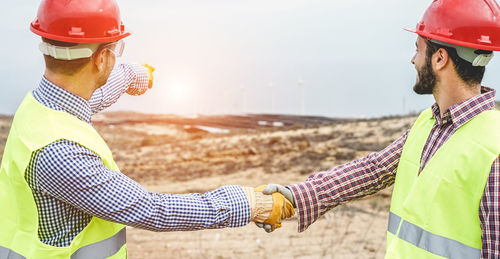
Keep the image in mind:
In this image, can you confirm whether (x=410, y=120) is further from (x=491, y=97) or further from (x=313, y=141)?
(x=491, y=97)

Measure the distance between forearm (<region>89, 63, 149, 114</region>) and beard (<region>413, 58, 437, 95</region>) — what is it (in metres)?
2.30

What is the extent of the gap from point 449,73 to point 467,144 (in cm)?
55

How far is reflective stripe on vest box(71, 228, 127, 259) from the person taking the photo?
113 inches

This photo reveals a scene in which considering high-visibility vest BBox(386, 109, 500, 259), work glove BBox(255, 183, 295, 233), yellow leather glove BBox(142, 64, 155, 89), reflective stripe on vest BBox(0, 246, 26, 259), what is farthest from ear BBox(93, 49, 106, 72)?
high-visibility vest BBox(386, 109, 500, 259)

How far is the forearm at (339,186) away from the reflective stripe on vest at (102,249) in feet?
4.44

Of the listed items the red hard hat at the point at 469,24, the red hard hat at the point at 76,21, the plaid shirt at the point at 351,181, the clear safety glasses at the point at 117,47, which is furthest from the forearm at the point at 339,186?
the red hard hat at the point at 76,21

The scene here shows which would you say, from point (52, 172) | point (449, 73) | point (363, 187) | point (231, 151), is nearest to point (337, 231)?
point (363, 187)

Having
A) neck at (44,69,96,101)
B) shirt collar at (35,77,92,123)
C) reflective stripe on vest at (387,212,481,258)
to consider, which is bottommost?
reflective stripe on vest at (387,212,481,258)

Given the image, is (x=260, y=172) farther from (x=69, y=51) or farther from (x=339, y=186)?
(x=69, y=51)

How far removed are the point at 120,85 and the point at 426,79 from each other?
2.39 m

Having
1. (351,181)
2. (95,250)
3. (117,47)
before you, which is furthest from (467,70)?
(95,250)

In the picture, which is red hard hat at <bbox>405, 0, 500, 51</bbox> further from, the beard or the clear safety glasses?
the clear safety glasses

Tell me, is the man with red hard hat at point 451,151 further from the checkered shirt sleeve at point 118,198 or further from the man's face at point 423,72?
the checkered shirt sleeve at point 118,198

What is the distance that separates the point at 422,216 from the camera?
2.84 meters
